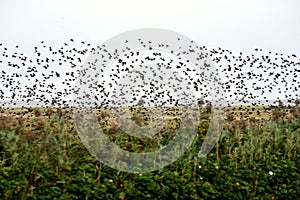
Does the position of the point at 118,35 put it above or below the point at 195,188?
above

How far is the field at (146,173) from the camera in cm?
466

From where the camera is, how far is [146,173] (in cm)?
512

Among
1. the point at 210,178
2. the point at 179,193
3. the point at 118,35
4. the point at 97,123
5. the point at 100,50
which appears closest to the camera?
the point at 179,193

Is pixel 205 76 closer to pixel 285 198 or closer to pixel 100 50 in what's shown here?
pixel 100 50

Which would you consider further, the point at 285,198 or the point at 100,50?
the point at 100,50

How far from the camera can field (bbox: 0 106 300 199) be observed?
466 cm

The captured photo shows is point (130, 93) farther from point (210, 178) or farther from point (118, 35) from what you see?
point (210, 178)

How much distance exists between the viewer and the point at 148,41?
8.76 meters

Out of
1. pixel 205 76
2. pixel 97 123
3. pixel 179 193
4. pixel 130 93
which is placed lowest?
pixel 179 193

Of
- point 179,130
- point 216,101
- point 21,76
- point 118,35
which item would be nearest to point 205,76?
point 216,101

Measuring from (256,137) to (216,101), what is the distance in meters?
2.13

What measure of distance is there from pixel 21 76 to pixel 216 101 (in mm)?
4782

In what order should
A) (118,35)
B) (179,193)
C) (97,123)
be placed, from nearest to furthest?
(179,193) → (97,123) → (118,35)

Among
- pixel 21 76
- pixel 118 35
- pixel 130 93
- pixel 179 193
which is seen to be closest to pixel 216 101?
pixel 130 93
